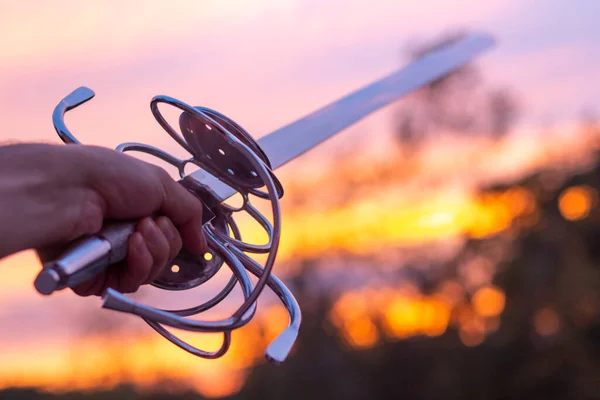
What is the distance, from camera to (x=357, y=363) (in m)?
10.1

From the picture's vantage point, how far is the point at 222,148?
0.88 metres

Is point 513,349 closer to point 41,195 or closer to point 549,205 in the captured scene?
point 549,205

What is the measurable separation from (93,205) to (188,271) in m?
0.15

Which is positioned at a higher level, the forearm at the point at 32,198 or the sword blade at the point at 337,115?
the forearm at the point at 32,198

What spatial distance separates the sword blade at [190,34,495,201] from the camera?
1.07m

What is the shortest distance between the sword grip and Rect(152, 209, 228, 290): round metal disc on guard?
88 millimetres

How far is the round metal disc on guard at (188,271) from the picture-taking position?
0.95 meters

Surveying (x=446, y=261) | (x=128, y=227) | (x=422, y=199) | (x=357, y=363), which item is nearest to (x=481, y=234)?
(x=446, y=261)

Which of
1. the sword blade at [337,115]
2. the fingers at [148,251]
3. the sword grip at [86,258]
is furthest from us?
the sword blade at [337,115]

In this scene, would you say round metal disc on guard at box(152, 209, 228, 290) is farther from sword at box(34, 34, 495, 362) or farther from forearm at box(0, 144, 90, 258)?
forearm at box(0, 144, 90, 258)

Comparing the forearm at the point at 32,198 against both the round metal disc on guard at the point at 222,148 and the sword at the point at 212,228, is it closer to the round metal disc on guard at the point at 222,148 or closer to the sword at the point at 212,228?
the sword at the point at 212,228

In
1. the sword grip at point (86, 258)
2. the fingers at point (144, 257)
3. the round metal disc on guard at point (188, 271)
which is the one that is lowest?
the round metal disc on guard at point (188, 271)

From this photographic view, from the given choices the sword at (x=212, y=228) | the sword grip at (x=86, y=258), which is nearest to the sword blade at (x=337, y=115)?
the sword at (x=212, y=228)

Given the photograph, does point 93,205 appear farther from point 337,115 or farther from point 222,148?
point 337,115
